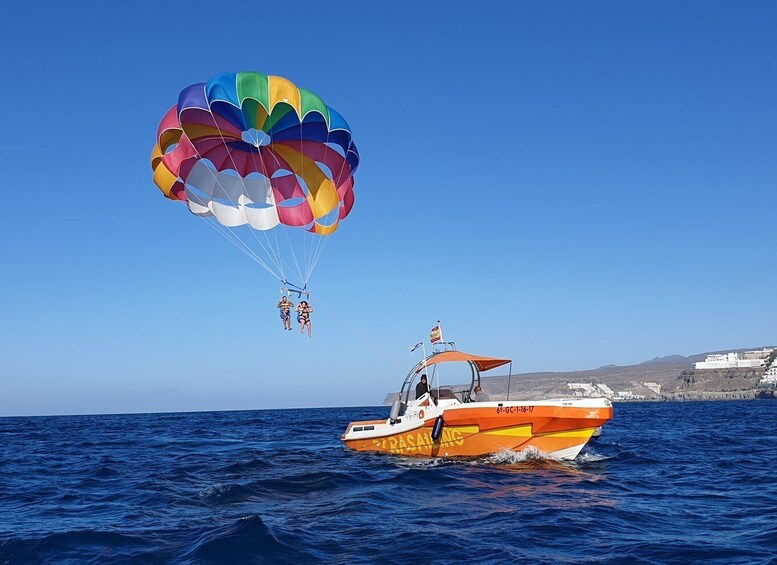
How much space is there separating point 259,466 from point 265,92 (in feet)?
32.7

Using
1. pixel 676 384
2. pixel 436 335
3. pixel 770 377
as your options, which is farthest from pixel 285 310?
pixel 676 384

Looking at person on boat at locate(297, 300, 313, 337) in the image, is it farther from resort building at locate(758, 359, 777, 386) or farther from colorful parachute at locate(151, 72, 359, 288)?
resort building at locate(758, 359, 777, 386)

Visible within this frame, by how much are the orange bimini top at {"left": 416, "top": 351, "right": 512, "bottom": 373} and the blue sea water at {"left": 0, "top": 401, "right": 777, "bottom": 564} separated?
3.04m

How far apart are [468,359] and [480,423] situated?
9.77ft

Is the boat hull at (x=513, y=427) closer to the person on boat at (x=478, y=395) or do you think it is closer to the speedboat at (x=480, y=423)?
the speedboat at (x=480, y=423)

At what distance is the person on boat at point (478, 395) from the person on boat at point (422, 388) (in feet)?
4.56

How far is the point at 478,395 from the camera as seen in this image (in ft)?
62.4

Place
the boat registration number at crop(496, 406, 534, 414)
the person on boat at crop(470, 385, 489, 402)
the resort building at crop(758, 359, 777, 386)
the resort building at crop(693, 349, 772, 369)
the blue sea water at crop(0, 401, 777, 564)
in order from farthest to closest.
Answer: the resort building at crop(693, 349, 772, 369) < the resort building at crop(758, 359, 777, 386) < the person on boat at crop(470, 385, 489, 402) < the boat registration number at crop(496, 406, 534, 414) < the blue sea water at crop(0, 401, 777, 564)

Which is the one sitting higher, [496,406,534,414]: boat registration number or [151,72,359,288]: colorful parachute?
[151,72,359,288]: colorful parachute

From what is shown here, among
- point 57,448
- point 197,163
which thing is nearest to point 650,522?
point 197,163

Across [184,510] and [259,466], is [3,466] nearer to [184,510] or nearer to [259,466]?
[259,466]

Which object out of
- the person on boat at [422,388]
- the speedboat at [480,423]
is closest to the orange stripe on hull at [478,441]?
the speedboat at [480,423]

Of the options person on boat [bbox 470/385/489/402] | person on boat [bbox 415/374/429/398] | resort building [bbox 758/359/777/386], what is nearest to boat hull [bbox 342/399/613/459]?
person on boat [bbox 415/374/429/398]

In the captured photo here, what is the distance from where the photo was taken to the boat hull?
52.3ft
